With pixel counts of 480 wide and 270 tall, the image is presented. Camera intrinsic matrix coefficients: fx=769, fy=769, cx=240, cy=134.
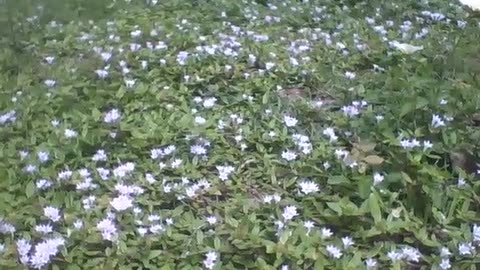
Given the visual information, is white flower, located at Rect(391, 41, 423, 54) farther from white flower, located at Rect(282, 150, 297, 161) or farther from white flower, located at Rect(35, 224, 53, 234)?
white flower, located at Rect(35, 224, 53, 234)

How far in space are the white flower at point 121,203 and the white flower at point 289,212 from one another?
12.7 inches

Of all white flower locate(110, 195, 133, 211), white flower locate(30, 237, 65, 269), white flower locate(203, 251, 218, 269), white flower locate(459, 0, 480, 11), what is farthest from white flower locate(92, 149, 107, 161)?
white flower locate(459, 0, 480, 11)

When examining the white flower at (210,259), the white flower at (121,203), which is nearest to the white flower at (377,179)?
the white flower at (210,259)

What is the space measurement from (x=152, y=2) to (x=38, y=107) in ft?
3.59

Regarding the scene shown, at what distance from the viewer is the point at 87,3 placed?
291cm

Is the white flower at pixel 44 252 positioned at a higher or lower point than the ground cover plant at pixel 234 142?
higher

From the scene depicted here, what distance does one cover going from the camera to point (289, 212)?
1596mm

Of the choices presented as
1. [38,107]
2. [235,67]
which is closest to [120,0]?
[235,67]

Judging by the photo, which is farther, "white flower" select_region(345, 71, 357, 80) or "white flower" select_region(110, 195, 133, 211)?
"white flower" select_region(345, 71, 357, 80)

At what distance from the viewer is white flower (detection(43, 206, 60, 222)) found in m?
1.56

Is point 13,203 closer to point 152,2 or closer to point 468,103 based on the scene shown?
point 468,103

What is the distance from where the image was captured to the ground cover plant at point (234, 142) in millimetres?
1509

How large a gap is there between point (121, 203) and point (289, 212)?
0.35 meters

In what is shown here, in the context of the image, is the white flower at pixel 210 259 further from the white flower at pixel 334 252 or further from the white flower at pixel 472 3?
the white flower at pixel 472 3
